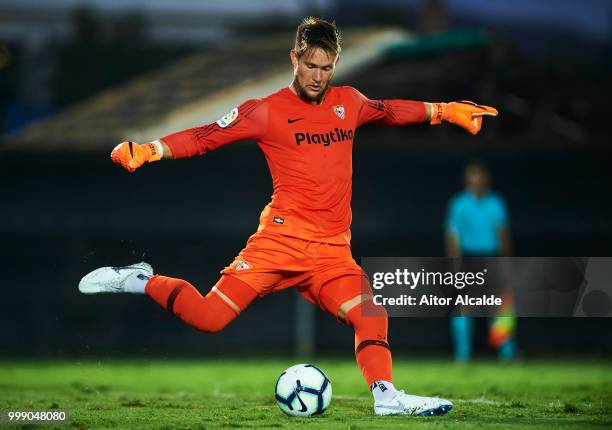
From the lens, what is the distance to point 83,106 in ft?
63.1

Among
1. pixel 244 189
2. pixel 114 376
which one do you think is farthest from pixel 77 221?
pixel 114 376

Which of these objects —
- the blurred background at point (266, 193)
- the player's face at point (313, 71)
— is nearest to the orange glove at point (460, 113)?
the player's face at point (313, 71)

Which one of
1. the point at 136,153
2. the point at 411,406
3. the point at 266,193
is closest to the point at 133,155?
the point at 136,153

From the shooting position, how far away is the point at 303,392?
7.56 metres

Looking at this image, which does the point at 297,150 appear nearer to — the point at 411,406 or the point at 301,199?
the point at 301,199

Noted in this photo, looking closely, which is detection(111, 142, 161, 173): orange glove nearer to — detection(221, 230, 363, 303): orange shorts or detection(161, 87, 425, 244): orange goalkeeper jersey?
detection(161, 87, 425, 244): orange goalkeeper jersey

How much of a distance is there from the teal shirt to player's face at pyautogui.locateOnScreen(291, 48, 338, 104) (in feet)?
22.9

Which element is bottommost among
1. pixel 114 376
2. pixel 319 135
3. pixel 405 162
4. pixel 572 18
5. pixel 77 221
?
pixel 114 376

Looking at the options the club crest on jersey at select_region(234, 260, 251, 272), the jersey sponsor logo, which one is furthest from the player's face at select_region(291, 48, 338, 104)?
the club crest on jersey at select_region(234, 260, 251, 272)

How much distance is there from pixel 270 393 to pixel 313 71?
342cm

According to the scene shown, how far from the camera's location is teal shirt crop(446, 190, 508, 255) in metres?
14.4

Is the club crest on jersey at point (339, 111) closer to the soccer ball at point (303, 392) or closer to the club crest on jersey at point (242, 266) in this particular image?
the club crest on jersey at point (242, 266)

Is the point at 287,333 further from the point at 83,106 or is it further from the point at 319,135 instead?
the point at 319,135

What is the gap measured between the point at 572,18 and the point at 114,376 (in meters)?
14.4
